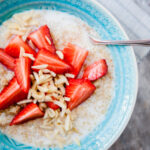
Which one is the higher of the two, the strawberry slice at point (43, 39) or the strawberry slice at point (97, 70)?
the strawberry slice at point (43, 39)

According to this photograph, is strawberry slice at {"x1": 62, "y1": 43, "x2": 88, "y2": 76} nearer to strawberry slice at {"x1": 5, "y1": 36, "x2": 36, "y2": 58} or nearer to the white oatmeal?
the white oatmeal

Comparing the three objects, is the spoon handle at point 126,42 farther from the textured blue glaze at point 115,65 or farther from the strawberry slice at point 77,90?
the strawberry slice at point 77,90

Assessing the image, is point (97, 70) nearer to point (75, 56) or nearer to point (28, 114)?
point (75, 56)

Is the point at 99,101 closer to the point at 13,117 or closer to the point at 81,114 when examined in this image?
the point at 81,114

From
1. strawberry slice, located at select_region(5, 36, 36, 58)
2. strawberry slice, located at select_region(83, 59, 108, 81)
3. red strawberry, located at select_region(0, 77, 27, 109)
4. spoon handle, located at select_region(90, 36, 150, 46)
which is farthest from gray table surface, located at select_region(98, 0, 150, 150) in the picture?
red strawberry, located at select_region(0, 77, 27, 109)

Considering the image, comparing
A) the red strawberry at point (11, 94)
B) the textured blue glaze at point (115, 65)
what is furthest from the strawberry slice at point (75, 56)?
the red strawberry at point (11, 94)

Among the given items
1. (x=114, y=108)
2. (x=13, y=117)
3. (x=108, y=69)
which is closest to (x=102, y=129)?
(x=114, y=108)

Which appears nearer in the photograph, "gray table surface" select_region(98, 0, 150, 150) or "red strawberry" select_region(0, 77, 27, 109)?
"red strawberry" select_region(0, 77, 27, 109)
